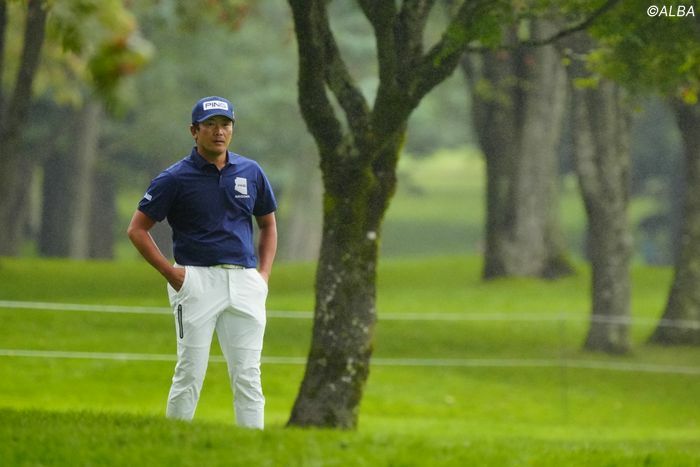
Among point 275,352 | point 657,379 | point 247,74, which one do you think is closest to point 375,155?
point 275,352

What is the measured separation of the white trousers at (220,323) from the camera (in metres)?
8.70

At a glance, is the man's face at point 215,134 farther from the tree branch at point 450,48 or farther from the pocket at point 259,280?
the tree branch at point 450,48

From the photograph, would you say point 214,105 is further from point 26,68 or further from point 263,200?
point 26,68

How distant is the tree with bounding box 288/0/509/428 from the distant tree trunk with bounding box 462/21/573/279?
18138mm

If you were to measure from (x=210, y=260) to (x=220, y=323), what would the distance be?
37 centimetres

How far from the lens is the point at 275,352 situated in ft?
72.3

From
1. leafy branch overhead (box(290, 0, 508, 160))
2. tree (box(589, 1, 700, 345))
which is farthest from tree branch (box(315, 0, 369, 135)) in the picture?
tree (box(589, 1, 700, 345))

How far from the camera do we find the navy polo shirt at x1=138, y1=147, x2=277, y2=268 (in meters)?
8.80

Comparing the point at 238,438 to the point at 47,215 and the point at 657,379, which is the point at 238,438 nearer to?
the point at 657,379

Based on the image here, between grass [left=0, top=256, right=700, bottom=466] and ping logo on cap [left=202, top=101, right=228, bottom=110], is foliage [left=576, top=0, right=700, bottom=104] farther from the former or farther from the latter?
ping logo on cap [left=202, top=101, right=228, bottom=110]

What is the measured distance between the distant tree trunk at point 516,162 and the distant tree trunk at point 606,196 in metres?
7.18

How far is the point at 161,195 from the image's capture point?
888cm

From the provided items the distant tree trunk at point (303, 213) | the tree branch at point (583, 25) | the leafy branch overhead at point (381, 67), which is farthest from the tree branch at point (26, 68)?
the distant tree trunk at point (303, 213)

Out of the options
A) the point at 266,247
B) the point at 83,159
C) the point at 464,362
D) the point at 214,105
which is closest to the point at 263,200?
the point at 266,247
